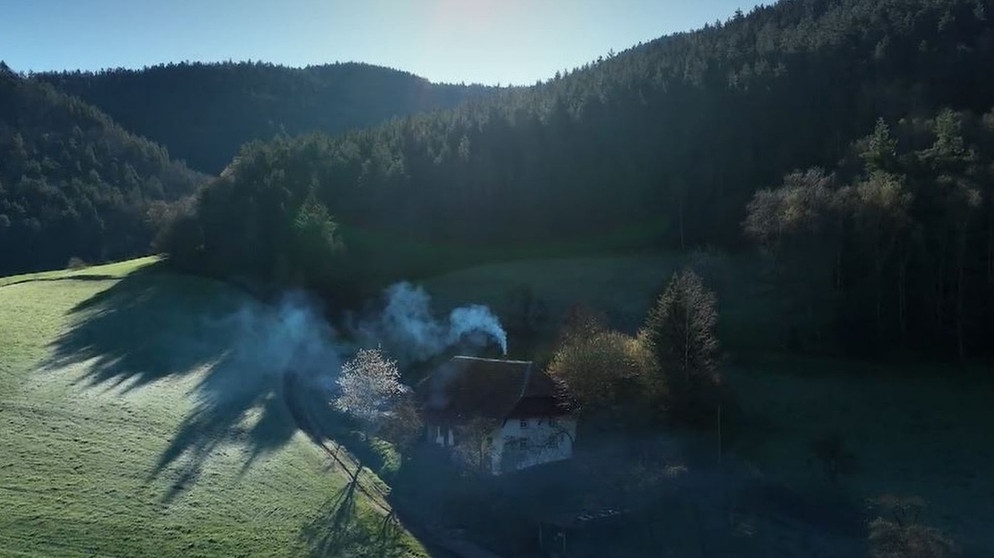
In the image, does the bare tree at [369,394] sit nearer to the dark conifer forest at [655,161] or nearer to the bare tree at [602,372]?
the bare tree at [602,372]

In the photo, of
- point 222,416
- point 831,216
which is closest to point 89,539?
point 222,416

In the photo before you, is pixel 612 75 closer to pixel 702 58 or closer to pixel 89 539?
pixel 702 58

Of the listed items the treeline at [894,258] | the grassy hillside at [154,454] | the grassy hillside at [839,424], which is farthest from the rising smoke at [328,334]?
the treeline at [894,258]

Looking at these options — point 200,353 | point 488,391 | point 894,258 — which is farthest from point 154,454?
point 894,258

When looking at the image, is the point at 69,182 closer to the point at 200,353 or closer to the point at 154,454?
the point at 200,353

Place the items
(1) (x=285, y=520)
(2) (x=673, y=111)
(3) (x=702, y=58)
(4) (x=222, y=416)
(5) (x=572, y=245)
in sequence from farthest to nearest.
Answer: (3) (x=702, y=58) → (2) (x=673, y=111) → (5) (x=572, y=245) → (4) (x=222, y=416) → (1) (x=285, y=520)

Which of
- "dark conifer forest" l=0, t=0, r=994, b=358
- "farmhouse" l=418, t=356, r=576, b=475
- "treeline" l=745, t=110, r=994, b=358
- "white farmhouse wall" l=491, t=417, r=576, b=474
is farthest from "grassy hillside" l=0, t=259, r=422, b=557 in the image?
"treeline" l=745, t=110, r=994, b=358
